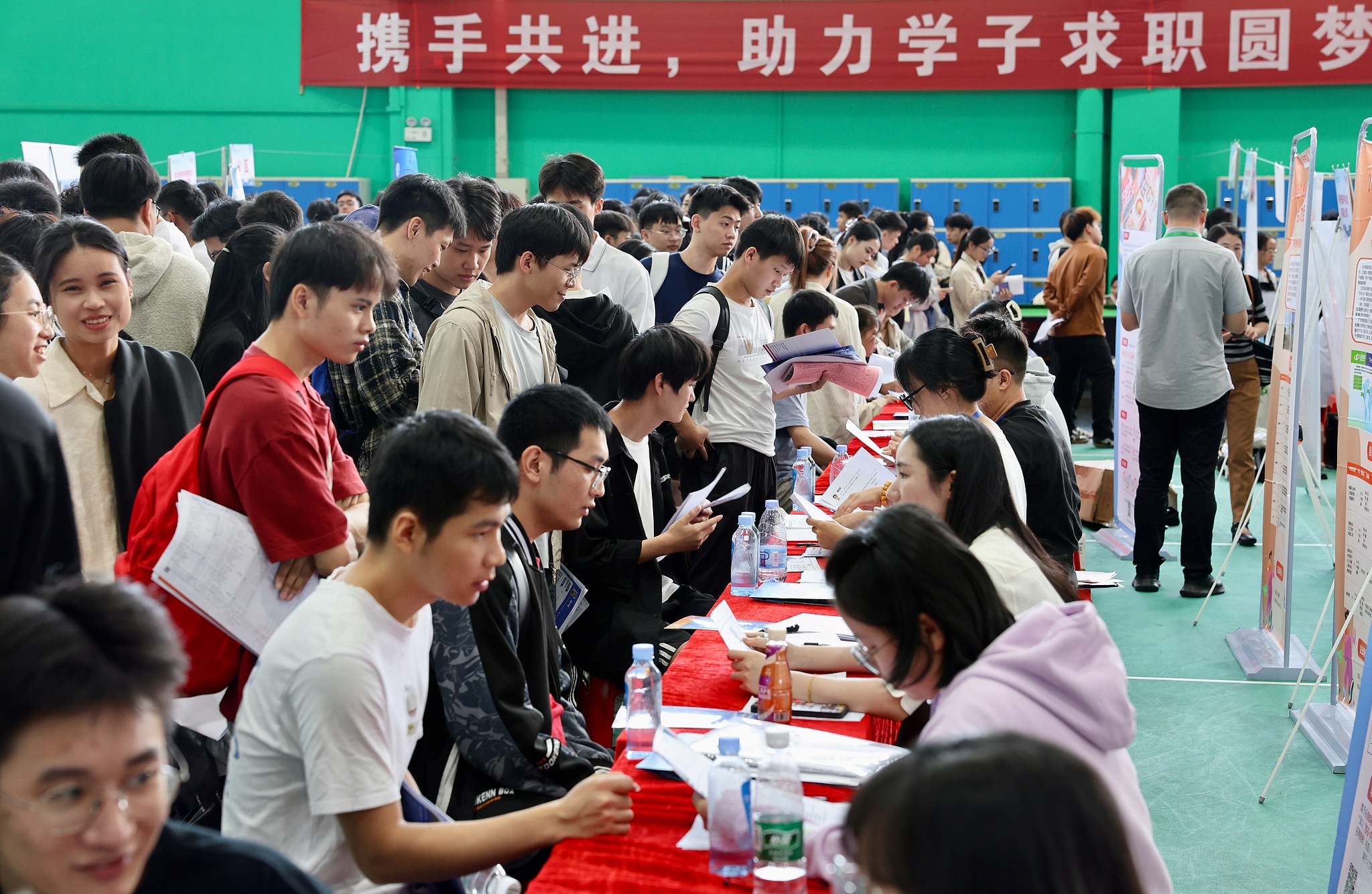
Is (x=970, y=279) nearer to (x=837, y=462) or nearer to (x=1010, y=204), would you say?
(x=1010, y=204)

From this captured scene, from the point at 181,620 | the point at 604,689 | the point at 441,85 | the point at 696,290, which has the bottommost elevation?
the point at 604,689

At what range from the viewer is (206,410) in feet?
6.22

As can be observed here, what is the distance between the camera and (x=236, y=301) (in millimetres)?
3115

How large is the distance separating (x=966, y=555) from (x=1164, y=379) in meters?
3.76

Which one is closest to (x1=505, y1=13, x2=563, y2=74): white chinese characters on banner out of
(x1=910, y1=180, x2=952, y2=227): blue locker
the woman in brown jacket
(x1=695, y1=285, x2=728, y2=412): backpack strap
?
(x1=910, y1=180, x2=952, y2=227): blue locker

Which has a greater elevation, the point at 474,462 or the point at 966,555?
the point at 474,462

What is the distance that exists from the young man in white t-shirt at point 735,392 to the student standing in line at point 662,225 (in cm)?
192

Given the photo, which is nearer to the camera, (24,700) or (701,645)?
(24,700)

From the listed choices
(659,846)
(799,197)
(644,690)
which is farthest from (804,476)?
(799,197)

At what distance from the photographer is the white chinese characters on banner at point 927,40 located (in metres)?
11.1

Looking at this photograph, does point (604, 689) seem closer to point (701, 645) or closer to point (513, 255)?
point (701, 645)

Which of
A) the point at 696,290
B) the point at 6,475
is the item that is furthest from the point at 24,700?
the point at 696,290

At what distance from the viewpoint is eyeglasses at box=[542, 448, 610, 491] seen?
2191mm

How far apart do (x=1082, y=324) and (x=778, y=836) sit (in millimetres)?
6998
